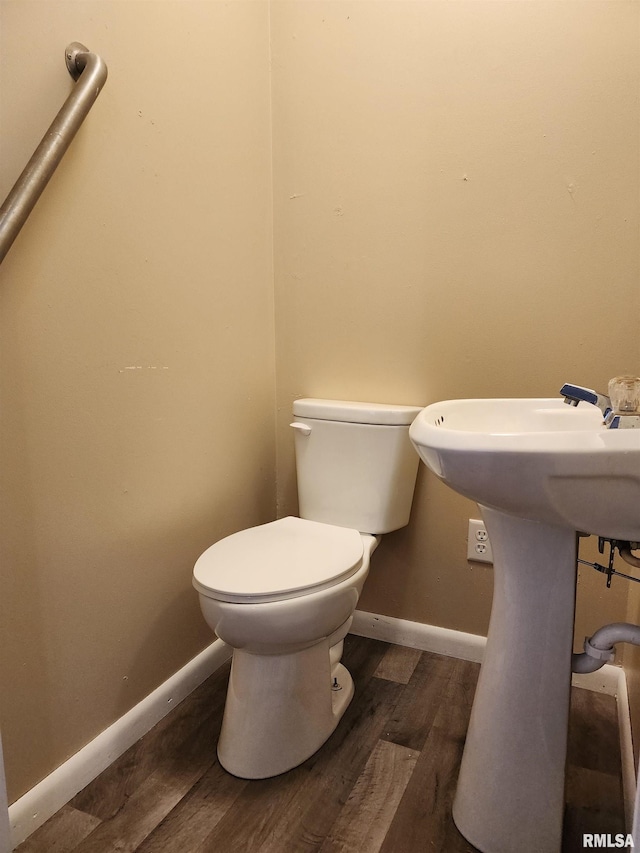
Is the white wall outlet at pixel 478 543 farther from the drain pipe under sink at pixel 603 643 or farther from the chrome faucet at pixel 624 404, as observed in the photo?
the chrome faucet at pixel 624 404

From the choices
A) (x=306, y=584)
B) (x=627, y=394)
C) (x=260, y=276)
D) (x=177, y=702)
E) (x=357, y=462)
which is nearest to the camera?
(x=627, y=394)

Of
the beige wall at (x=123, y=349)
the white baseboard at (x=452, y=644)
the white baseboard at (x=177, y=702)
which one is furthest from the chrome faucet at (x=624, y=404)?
the beige wall at (x=123, y=349)

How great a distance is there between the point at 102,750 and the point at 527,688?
2.63 ft

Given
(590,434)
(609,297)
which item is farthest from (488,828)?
(609,297)

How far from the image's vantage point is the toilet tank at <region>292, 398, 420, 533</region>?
141cm

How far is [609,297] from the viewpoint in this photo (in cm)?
128

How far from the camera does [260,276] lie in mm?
1562

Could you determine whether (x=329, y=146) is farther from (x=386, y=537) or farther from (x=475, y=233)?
(x=386, y=537)

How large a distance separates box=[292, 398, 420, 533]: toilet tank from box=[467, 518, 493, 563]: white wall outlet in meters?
0.16

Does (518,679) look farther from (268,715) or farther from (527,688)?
(268,715)

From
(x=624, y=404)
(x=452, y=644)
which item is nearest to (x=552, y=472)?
(x=624, y=404)

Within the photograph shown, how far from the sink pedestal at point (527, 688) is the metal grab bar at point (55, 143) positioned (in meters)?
0.82

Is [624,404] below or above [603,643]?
above

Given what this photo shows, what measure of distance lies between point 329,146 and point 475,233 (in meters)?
0.45
